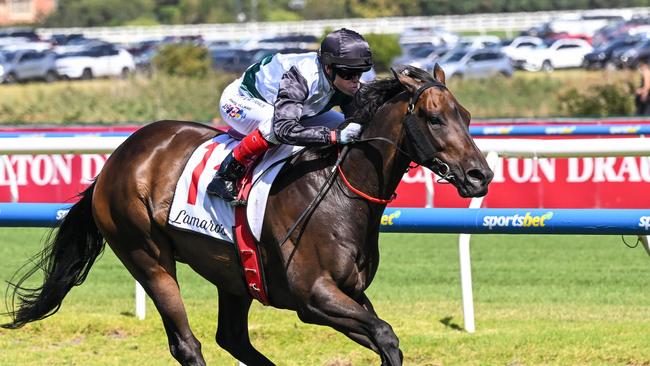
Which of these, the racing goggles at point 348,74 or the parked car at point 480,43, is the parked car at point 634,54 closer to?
the parked car at point 480,43

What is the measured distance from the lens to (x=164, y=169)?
18.0 ft

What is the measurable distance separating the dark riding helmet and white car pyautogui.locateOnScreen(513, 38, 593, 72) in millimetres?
35940

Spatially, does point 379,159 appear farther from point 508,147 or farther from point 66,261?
point 508,147

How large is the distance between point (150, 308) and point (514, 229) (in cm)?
282

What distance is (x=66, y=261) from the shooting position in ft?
19.2

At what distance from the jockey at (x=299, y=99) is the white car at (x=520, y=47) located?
1396 inches

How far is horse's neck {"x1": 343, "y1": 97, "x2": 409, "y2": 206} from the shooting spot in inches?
189

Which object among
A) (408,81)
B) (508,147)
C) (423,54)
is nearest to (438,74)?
(408,81)

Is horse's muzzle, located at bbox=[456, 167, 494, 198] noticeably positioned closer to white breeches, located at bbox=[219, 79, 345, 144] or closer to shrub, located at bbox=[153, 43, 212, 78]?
white breeches, located at bbox=[219, 79, 345, 144]

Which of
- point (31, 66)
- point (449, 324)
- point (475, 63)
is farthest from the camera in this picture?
point (31, 66)

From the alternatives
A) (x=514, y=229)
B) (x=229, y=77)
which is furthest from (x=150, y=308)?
(x=229, y=77)

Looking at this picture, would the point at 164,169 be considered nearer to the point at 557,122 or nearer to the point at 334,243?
the point at 334,243

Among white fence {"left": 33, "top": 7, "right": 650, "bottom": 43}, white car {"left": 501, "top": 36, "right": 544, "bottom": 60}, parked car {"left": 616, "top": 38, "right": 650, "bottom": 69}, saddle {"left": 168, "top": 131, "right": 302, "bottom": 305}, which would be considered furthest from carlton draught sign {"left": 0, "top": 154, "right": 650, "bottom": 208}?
white fence {"left": 33, "top": 7, "right": 650, "bottom": 43}

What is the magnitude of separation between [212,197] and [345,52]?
89 centimetres
